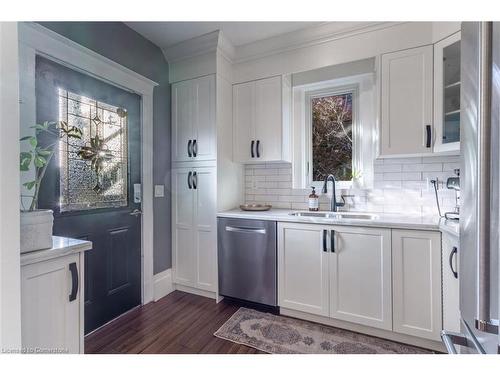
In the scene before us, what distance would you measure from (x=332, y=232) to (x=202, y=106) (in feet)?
5.46

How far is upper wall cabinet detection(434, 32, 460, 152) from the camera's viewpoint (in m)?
1.53

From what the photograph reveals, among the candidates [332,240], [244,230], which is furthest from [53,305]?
[332,240]

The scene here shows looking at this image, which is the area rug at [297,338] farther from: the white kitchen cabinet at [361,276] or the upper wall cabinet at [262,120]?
the upper wall cabinet at [262,120]

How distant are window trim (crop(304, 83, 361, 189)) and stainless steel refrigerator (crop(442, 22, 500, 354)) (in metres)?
1.74

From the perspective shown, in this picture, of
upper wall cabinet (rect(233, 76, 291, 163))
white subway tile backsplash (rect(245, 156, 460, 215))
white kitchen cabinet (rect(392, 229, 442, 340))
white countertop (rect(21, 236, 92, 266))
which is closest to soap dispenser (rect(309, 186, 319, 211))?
white subway tile backsplash (rect(245, 156, 460, 215))

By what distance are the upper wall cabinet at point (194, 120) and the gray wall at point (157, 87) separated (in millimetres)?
99

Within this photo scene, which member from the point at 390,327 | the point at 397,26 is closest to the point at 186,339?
the point at 390,327

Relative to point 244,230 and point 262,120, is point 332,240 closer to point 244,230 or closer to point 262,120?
point 244,230

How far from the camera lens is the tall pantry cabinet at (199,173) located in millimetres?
2244

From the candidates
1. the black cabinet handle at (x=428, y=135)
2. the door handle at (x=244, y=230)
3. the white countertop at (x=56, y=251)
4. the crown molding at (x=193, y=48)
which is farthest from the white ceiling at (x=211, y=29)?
the white countertop at (x=56, y=251)

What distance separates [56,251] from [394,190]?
7.79 feet
